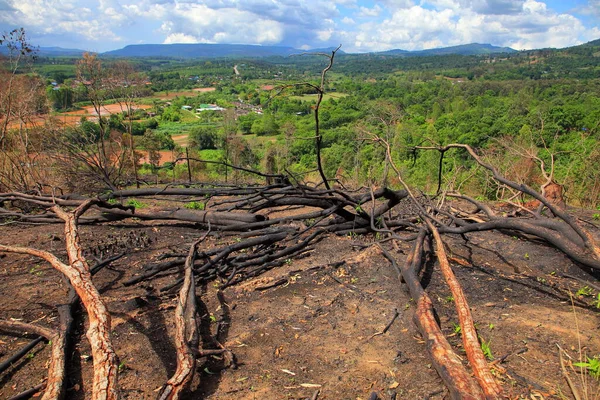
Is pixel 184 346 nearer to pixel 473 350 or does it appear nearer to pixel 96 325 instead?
pixel 96 325

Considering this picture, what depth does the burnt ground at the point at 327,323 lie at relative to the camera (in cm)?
227

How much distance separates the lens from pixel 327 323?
2.94 meters

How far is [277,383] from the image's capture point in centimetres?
229

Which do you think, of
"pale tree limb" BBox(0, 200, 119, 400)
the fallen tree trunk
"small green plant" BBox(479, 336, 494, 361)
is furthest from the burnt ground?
"pale tree limb" BBox(0, 200, 119, 400)

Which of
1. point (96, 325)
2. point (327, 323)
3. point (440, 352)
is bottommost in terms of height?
point (327, 323)

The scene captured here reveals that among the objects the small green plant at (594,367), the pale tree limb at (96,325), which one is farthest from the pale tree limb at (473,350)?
the pale tree limb at (96,325)

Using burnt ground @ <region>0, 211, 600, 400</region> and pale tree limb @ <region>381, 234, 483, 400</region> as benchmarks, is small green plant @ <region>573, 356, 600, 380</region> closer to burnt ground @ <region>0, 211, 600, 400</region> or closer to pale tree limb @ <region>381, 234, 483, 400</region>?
burnt ground @ <region>0, 211, 600, 400</region>

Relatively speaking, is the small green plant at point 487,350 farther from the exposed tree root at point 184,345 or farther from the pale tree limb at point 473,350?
the exposed tree root at point 184,345

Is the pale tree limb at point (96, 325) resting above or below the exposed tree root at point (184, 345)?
above

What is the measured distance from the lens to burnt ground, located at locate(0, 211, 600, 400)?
2.27 metres

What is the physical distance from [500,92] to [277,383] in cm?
6061

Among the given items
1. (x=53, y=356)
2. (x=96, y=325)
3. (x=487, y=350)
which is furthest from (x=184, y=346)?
(x=487, y=350)

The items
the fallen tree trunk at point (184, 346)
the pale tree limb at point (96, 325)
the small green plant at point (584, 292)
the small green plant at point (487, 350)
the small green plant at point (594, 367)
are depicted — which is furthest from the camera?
the small green plant at point (584, 292)

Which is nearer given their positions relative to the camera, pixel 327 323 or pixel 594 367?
pixel 594 367
